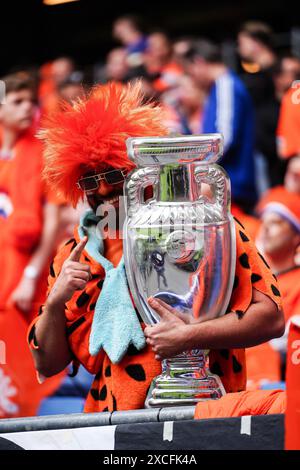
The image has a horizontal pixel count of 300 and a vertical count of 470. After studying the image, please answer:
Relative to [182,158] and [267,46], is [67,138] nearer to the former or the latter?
[182,158]

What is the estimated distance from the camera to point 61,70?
7.51m

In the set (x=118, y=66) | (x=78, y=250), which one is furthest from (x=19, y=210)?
(x=78, y=250)

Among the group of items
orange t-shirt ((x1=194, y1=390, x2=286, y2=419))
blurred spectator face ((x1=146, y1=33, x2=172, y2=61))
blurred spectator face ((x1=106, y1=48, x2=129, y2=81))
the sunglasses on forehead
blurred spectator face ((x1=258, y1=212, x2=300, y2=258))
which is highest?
blurred spectator face ((x1=146, y1=33, x2=172, y2=61))

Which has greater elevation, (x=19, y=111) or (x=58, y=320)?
(x=19, y=111)

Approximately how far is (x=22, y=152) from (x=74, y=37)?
184 inches

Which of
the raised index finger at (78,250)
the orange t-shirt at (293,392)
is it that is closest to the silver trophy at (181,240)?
the raised index finger at (78,250)

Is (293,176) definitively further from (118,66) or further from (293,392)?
(293,392)

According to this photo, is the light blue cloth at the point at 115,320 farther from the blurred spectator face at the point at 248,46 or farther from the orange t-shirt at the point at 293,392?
the blurred spectator face at the point at 248,46

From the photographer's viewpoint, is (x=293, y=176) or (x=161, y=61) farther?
(x=161, y=61)

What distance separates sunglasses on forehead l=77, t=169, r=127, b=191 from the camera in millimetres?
2549

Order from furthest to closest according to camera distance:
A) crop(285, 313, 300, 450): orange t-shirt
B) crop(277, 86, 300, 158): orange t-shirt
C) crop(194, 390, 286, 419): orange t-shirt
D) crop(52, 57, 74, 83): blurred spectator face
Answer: crop(52, 57, 74, 83): blurred spectator face → crop(277, 86, 300, 158): orange t-shirt → crop(194, 390, 286, 419): orange t-shirt → crop(285, 313, 300, 450): orange t-shirt

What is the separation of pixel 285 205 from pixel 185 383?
277 cm

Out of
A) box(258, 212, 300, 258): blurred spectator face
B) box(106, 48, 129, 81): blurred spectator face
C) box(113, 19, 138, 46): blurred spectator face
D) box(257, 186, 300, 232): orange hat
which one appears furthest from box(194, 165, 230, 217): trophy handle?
box(113, 19, 138, 46): blurred spectator face

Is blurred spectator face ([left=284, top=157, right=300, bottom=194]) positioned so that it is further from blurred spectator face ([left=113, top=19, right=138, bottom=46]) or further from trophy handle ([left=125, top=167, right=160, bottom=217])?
trophy handle ([left=125, top=167, right=160, bottom=217])
